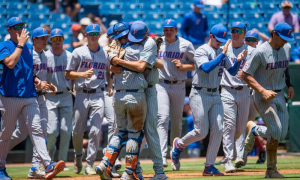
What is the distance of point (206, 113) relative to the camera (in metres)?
7.17

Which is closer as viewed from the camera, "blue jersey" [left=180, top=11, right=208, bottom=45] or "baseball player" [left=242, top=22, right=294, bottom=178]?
"baseball player" [left=242, top=22, right=294, bottom=178]

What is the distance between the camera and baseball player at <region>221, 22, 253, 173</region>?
7.98 m

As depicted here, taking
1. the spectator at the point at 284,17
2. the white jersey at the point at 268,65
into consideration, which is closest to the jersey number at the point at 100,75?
the white jersey at the point at 268,65

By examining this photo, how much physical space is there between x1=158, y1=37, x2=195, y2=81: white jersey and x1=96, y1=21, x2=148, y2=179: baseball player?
2387 millimetres

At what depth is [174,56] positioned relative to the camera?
8.32m

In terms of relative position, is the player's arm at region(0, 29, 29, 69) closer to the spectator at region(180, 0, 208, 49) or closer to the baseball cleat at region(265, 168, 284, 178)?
the baseball cleat at region(265, 168, 284, 178)

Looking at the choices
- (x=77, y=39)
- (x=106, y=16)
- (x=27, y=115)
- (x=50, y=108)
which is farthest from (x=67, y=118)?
(x=106, y=16)

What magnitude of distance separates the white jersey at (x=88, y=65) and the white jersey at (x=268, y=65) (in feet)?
9.02

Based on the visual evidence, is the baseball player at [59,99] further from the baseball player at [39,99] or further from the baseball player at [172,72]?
the baseball player at [172,72]

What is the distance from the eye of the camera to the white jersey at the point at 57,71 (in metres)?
8.66

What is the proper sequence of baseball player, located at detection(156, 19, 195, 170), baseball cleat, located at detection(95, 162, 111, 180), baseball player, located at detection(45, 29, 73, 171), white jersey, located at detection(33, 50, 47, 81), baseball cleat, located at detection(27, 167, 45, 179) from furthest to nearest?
baseball player, located at detection(45, 29, 73, 171)
baseball player, located at detection(156, 19, 195, 170)
white jersey, located at detection(33, 50, 47, 81)
baseball cleat, located at detection(27, 167, 45, 179)
baseball cleat, located at detection(95, 162, 111, 180)

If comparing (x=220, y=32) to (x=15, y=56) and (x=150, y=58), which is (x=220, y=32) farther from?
(x=15, y=56)

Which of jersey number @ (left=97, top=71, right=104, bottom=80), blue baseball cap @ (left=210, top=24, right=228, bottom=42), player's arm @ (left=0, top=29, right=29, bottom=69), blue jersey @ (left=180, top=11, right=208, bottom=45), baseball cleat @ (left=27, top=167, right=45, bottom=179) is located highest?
blue jersey @ (left=180, top=11, right=208, bottom=45)

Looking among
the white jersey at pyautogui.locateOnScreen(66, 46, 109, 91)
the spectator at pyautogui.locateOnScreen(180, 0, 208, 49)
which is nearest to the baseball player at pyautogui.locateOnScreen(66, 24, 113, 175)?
the white jersey at pyautogui.locateOnScreen(66, 46, 109, 91)
